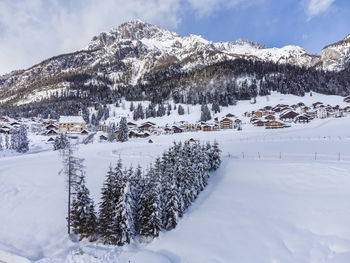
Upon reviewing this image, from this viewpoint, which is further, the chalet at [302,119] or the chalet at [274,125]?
the chalet at [302,119]

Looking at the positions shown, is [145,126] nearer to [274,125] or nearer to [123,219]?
[274,125]

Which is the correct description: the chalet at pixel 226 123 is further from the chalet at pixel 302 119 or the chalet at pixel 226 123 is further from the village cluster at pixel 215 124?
the chalet at pixel 302 119

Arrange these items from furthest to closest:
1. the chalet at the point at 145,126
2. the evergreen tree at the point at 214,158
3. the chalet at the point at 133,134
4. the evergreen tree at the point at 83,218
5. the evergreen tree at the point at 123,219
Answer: the chalet at the point at 145,126, the chalet at the point at 133,134, the evergreen tree at the point at 214,158, the evergreen tree at the point at 83,218, the evergreen tree at the point at 123,219

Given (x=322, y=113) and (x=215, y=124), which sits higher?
(x=322, y=113)

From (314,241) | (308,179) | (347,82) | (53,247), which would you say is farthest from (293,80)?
(53,247)

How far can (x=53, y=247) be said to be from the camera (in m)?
18.3

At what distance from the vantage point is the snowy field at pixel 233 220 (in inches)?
574

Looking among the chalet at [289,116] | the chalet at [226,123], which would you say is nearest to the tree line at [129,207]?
the chalet at [226,123]

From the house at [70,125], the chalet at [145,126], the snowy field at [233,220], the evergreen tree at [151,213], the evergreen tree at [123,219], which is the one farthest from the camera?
the house at [70,125]

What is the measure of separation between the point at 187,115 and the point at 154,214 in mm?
104987

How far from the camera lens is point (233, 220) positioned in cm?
1784

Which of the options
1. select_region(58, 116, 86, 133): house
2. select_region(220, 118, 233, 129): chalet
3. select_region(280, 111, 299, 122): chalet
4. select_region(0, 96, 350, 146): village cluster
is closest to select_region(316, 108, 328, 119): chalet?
select_region(0, 96, 350, 146): village cluster

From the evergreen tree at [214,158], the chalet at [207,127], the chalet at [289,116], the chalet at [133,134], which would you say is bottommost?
the evergreen tree at [214,158]

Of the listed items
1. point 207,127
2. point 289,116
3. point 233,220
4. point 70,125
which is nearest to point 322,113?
point 289,116
